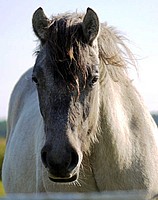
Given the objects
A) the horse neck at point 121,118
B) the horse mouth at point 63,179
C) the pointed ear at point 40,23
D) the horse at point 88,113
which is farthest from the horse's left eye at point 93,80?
the horse mouth at point 63,179

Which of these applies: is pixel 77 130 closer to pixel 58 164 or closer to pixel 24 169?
pixel 58 164

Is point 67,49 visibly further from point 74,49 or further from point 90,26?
point 90,26

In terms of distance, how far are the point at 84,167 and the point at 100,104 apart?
1.48 ft

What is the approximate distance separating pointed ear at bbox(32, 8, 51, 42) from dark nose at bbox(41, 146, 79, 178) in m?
0.94

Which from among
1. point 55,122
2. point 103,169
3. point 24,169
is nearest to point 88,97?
point 55,122

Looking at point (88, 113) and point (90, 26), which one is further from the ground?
point (90, 26)

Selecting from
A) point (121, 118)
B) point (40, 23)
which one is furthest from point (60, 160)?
point (40, 23)

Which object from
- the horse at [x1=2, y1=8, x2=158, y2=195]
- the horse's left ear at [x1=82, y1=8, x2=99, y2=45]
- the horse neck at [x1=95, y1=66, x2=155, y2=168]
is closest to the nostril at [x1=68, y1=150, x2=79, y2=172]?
the horse at [x1=2, y1=8, x2=158, y2=195]

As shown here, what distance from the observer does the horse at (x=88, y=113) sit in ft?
11.0

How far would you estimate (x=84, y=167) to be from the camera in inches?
150

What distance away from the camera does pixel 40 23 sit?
153 inches

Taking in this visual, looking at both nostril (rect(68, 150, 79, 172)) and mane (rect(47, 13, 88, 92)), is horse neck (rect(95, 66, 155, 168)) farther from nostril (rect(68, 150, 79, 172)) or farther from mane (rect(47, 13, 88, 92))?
nostril (rect(68, 150, 79, 172))

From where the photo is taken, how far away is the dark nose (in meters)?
3.15

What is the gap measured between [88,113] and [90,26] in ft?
2.05
